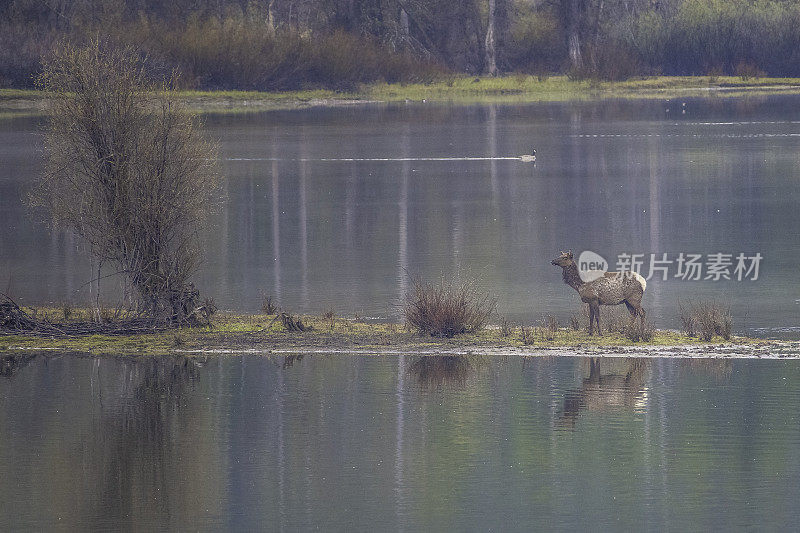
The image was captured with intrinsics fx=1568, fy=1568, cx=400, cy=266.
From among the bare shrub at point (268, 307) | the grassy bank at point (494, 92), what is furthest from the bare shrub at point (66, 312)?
the grassy bank at point (494, 92)

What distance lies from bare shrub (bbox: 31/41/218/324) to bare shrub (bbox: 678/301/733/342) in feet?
16.2

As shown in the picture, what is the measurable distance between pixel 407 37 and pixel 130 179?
7120cm

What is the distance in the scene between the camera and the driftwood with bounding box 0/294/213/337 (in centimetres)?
1548

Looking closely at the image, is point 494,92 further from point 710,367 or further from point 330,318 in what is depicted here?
point 710,367

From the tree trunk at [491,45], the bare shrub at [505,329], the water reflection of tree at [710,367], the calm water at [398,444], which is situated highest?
the tree trunk at [491,45]

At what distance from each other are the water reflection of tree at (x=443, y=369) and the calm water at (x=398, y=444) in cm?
3

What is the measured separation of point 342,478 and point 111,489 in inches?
61.0

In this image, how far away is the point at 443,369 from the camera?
13.8 metres

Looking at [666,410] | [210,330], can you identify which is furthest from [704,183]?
[666,410]

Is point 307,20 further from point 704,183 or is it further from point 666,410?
point 666,410

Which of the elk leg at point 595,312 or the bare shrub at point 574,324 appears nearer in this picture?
the elk leg at point 595,312

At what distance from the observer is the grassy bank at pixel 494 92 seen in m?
70.3

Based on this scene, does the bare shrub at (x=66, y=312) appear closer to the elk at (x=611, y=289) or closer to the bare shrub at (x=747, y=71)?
the elk at (x=611, y=289)

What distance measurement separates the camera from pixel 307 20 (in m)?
90.4
